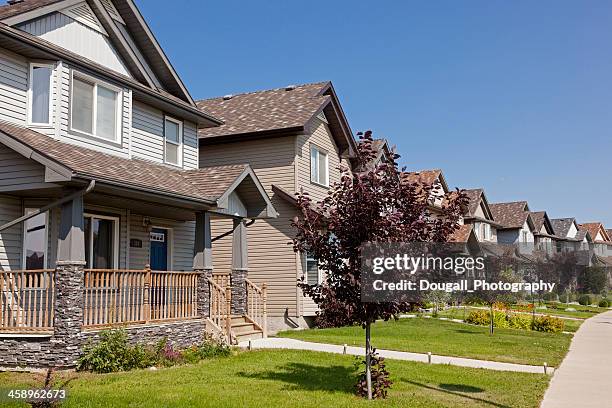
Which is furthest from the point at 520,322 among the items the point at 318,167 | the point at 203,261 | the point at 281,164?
the point at 203,261

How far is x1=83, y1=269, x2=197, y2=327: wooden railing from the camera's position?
12.5m

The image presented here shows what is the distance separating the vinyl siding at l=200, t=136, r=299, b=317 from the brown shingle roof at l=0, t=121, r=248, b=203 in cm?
473

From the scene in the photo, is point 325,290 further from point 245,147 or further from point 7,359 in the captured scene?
point 245,147

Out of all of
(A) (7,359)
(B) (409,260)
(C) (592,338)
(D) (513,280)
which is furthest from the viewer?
(D) (513,280)

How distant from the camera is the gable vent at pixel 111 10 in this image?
1688 cm

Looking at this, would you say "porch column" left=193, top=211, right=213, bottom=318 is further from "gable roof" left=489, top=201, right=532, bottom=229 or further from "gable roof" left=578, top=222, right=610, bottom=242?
"gable roof" left=578, top=222, right=610, bottom=242

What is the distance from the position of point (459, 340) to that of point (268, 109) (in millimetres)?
11375

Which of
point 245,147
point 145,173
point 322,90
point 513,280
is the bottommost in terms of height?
point 513,280

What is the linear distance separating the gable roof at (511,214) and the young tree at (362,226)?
51.9 m

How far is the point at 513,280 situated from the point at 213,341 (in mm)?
18984

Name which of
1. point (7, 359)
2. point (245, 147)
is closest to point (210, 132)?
point (245, 147)

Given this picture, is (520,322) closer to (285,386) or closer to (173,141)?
(173,141)

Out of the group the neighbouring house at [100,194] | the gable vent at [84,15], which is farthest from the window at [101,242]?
the gable vent at [84,15]

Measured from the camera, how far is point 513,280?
29094mm
